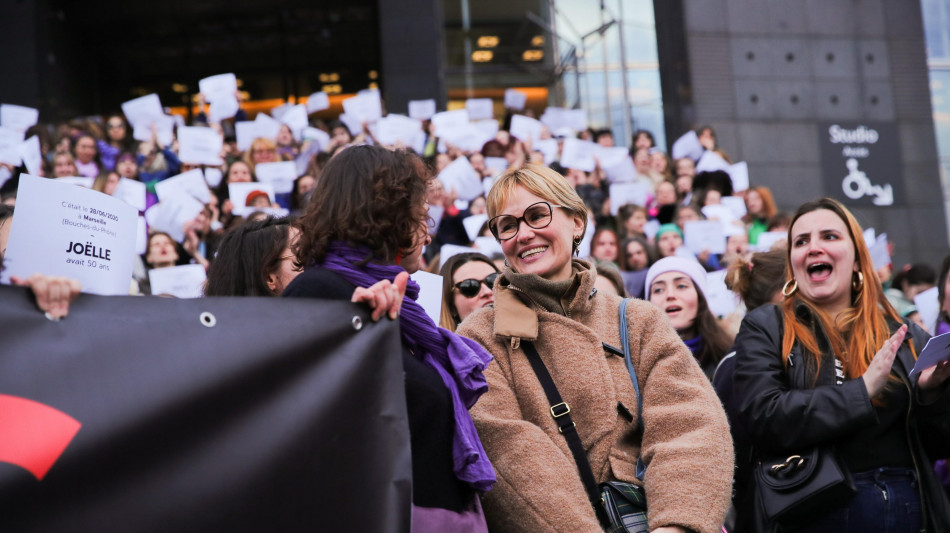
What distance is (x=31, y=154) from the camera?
10.5 m

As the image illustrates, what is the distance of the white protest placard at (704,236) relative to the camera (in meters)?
8.81

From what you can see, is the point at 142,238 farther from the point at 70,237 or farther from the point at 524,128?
the point at 70,237

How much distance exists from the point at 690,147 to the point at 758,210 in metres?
2.18

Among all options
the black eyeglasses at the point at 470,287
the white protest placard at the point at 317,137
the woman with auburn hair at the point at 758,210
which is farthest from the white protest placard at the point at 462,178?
the black eyeglasses at the point at 470,287

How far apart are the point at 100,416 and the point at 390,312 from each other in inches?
32.1

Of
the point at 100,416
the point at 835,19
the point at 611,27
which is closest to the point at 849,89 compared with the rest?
the point at 835,19

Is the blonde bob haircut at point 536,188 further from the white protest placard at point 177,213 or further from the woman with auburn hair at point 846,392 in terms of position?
the white protest placard at point 177,213

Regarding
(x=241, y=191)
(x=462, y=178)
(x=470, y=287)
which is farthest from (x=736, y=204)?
(x=470, y=287)

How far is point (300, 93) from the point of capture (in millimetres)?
22141

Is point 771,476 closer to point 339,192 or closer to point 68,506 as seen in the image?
point 339,192

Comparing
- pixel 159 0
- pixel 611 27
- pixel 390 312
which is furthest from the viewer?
pixel 159 0

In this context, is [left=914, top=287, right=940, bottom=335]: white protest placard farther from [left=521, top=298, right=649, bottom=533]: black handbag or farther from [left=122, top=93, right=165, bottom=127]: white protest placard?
[left=122, top=93, right=165, bottom=127]: white protest placard

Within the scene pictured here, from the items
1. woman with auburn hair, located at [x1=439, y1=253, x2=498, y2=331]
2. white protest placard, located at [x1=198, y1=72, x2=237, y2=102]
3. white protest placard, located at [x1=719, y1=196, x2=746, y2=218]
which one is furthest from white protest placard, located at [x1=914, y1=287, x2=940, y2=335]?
white protest placard, located at [x1=198, y1=72, x2=237, y2=102]

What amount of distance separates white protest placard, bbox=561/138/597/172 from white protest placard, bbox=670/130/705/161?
1639 mm
